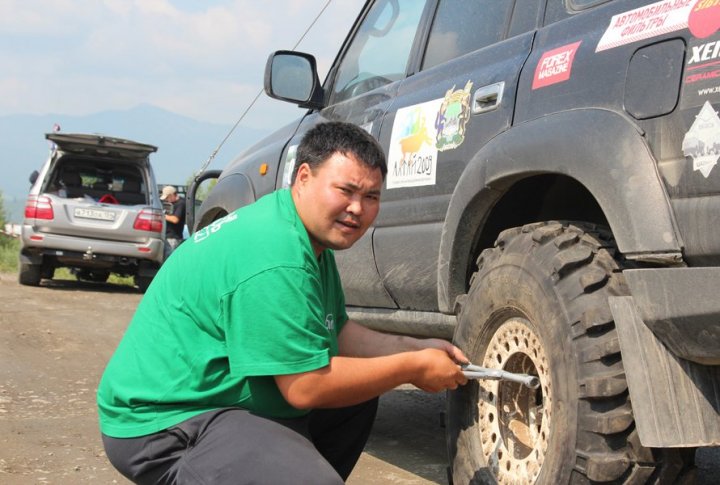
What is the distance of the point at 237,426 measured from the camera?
2.48 metres

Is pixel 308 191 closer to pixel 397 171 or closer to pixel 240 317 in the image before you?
pixel 240 317

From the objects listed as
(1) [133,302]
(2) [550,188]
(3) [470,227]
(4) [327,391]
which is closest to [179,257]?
(4) [327,391]

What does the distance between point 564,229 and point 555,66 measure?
0.54 m

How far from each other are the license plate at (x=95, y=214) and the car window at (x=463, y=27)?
342 inches

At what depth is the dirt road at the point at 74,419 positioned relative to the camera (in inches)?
155

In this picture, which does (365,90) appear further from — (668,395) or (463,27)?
(668,395)

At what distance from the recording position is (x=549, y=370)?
2592 mm

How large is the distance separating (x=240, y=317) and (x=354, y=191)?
1.61 feet

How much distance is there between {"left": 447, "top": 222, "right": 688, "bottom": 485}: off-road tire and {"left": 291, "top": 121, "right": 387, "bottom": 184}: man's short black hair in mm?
553

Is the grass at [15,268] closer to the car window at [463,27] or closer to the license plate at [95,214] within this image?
the license plate at [95,214]

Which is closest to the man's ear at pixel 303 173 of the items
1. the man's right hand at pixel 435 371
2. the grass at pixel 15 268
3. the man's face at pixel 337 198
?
the man's face at pixel 337 198

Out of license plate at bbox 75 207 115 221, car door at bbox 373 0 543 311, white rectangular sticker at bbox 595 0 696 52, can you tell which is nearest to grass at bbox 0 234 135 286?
license plate at bbox 75 207 115 221

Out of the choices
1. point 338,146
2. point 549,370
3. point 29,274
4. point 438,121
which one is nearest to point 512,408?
point 549,370

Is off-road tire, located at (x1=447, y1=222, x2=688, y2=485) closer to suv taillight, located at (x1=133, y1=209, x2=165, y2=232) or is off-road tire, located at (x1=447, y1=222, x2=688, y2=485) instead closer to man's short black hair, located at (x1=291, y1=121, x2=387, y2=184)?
man's short black hair, located at (x1=291, y1=121, x2=387, y2=184)
